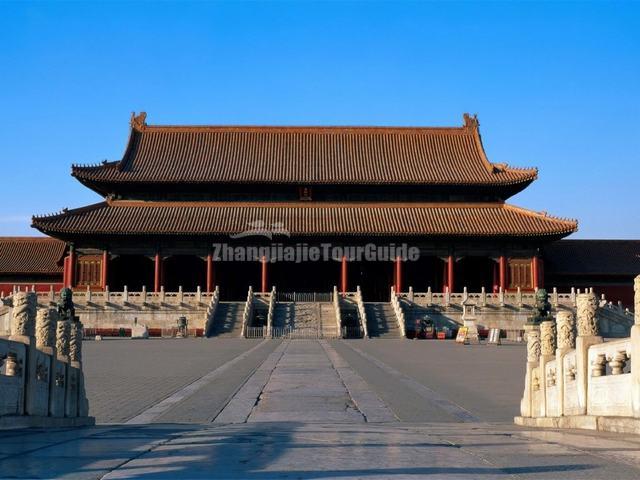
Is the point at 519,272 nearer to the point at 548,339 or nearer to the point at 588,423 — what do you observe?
the point at 548,339

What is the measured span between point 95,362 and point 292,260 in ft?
90.1

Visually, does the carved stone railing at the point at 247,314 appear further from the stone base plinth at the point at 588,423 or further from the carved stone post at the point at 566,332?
the carved stone post at the point at 566,332

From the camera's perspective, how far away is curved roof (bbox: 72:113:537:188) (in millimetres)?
52281

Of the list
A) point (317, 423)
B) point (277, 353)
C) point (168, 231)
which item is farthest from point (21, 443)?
point (168, 231)

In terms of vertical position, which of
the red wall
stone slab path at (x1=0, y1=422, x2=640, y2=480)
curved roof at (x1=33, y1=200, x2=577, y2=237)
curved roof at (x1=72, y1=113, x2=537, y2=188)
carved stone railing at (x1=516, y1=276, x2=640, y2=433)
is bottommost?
stone slab path at (x1=0, y1=422, x2=640, y2=480)

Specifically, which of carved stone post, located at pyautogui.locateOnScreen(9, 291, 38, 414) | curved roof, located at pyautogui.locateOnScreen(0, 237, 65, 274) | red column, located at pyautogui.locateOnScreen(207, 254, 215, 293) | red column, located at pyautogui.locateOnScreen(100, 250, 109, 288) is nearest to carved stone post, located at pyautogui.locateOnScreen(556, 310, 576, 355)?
carved stone post, located at pyautogui.locateOnScreen(9, 291, 38, 414)

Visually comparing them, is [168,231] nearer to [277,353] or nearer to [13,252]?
[13,252]

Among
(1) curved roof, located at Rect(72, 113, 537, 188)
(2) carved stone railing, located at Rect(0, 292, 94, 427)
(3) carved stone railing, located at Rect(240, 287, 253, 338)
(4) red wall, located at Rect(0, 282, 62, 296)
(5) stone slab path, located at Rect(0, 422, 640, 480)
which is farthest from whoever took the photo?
(4) red wall, located at Rect(0, 282, 62, 296)

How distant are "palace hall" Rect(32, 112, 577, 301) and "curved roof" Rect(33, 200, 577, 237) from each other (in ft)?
0.29

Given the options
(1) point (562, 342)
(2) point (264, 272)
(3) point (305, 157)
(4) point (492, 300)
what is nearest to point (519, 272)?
(4) point (492, 300)

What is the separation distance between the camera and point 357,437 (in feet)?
28.5

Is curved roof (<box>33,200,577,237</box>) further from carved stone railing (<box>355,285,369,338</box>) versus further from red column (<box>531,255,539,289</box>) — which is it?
carved stone railing (<box>355,285,369,338</box>)

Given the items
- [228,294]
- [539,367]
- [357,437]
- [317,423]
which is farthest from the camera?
[228,294]

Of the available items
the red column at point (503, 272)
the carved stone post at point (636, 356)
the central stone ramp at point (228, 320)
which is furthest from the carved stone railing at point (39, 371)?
the red column at point (503, 272)
